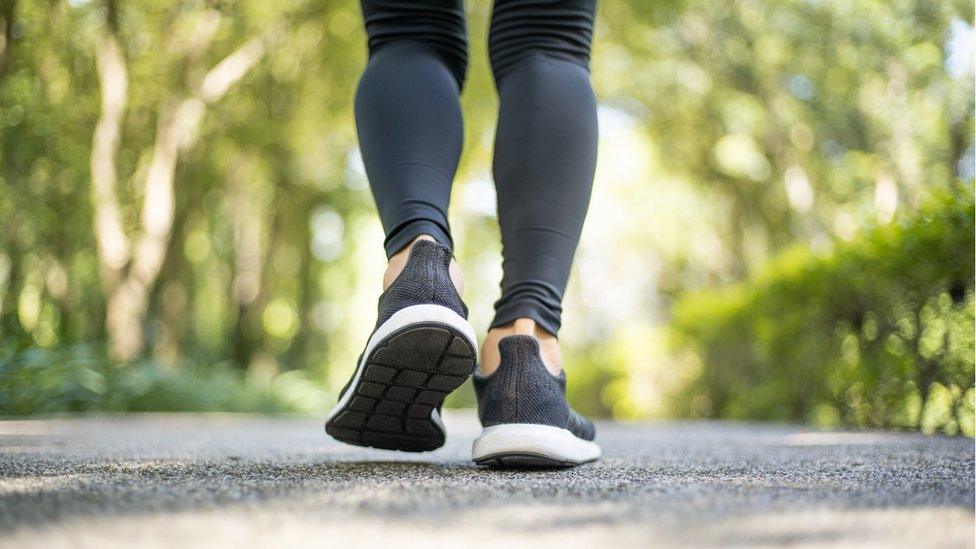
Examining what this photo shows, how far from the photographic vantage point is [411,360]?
4.96 feet

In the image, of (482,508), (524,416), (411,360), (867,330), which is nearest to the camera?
(482,508)

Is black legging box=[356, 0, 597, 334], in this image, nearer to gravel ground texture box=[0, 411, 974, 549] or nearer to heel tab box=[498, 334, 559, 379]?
heel tab box=[498, 334, 559, 379]

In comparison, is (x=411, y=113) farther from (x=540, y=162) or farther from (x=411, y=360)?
(x=411, y=360)

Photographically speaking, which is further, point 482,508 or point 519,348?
point 519,348

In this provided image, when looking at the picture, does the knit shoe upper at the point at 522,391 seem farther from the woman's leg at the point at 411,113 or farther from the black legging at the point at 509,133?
the woman's leg at the point at 411,113

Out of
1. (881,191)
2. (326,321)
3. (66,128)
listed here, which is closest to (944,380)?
(881,191)

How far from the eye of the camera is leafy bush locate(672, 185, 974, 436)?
3.52 meters

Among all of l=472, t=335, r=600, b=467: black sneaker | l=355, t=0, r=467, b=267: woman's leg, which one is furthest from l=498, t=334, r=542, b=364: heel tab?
l=355, t=0, r=467, b=267: woman's leg

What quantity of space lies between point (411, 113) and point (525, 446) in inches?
26.0

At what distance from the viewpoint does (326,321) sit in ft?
71.4

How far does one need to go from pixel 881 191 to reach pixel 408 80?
12025 mm

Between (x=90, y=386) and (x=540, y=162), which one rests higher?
(x=540, y=162)

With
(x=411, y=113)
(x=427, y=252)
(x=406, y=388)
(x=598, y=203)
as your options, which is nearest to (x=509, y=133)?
(x=411, y=113)

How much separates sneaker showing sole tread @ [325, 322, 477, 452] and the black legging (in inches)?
8.3
